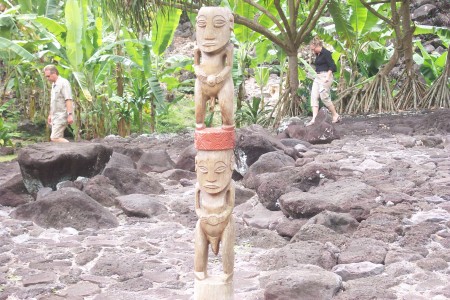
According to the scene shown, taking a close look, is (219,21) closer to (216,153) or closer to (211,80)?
(211,80)

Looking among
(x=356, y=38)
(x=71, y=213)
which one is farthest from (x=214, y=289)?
(x=356, y=38)

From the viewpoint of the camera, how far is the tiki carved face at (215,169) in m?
4.08

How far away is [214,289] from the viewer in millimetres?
4051

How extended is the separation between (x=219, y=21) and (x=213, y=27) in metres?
0.06

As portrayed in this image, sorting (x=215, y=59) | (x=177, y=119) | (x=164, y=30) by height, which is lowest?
(x=177, y=119)

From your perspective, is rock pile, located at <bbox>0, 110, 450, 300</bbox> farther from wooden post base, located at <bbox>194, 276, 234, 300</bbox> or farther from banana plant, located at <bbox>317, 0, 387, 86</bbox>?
banana plant, located at <bbox>317, 0, 387, 86</bbox>

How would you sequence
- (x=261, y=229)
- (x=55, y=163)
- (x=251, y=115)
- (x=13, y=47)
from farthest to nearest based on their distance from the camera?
1. (x=251, y=115)
2. (x=13, y=47)
3. (x=55, y=163)
4. (x=261, y=229)

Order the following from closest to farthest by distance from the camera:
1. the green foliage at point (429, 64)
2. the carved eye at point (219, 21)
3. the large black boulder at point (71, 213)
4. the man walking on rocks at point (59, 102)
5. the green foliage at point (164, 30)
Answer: the carved eye at point (219, 21) → the large black boulder at point (71, 213) → the man walking on rocks at point (59, 102) → the green foliage at point (164, 30) → the green foliage at point (429, 64)

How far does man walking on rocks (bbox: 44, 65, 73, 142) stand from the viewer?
9.12m

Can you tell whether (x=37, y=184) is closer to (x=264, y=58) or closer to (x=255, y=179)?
(x=255, y=179)

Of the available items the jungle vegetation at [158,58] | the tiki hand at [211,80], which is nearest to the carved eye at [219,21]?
the tiki hand at [211,80]

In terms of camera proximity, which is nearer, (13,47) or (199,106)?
(199,106)

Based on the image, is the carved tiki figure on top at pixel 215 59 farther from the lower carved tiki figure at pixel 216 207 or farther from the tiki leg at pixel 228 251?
the tiki leg at pixel 228 251

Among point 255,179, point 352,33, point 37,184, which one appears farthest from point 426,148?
point 37,184
